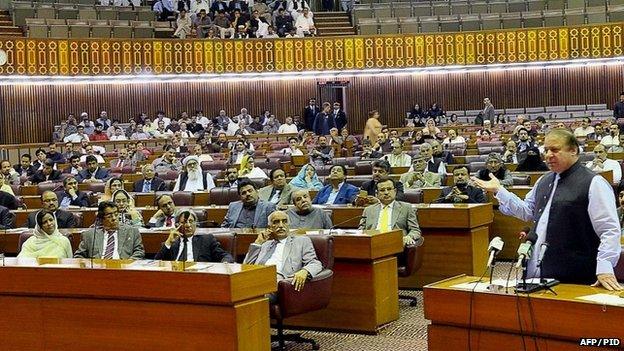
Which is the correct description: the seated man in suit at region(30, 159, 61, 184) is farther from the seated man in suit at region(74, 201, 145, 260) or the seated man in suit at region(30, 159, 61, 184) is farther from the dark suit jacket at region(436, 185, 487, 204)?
the dark suit jacket at region(436, 185, 487, 204)

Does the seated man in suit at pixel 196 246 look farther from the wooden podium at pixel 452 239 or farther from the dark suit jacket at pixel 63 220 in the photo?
the dark suit jacket at pixel 63 220

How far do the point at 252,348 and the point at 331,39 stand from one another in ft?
57.0

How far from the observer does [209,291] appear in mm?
4891

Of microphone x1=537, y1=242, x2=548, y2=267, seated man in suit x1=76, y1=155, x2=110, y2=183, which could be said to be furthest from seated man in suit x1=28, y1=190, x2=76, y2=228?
microphone x1=537, y1=242, x2=548, y2=267

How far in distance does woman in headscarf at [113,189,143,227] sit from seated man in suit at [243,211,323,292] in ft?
7.51

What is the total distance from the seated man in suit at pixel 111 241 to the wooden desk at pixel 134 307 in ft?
3.47

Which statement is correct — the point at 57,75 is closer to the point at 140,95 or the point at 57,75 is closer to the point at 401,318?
the point at 140,95

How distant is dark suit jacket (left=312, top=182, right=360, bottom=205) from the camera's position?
9.05 metres

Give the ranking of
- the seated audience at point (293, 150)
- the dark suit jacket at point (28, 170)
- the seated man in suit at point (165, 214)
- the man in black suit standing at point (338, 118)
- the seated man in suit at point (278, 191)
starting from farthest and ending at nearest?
1. the man in black suit standing at point (338, 118)
2. the seated audience at point (293, 150)
3. the dark suit jacket at point (28, 170)
4. the seated man in suit at point (278, 191)
5. the seated man in suit at point (165, 214)

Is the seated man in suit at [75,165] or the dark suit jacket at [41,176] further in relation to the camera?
the seated man in suit at [75,165]

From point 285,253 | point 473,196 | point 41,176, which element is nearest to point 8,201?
point 41,176

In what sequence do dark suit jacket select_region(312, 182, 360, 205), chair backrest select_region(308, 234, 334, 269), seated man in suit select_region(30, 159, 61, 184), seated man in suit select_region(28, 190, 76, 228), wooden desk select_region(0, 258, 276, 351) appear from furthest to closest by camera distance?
seated man in suit select_region(30, 159, 61, 184), dark suit jacket select_region(312, 182, 360, 205), seated man in suit select_region(28, 190, 76, 228), chair backrest select_region(308, 234, 334, 269), wooden desk select_region(0, 258, 276, 351)

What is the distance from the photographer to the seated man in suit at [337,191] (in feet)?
29.8

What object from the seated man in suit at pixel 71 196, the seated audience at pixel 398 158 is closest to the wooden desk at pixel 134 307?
the seated man in suit at pixel 71 196
